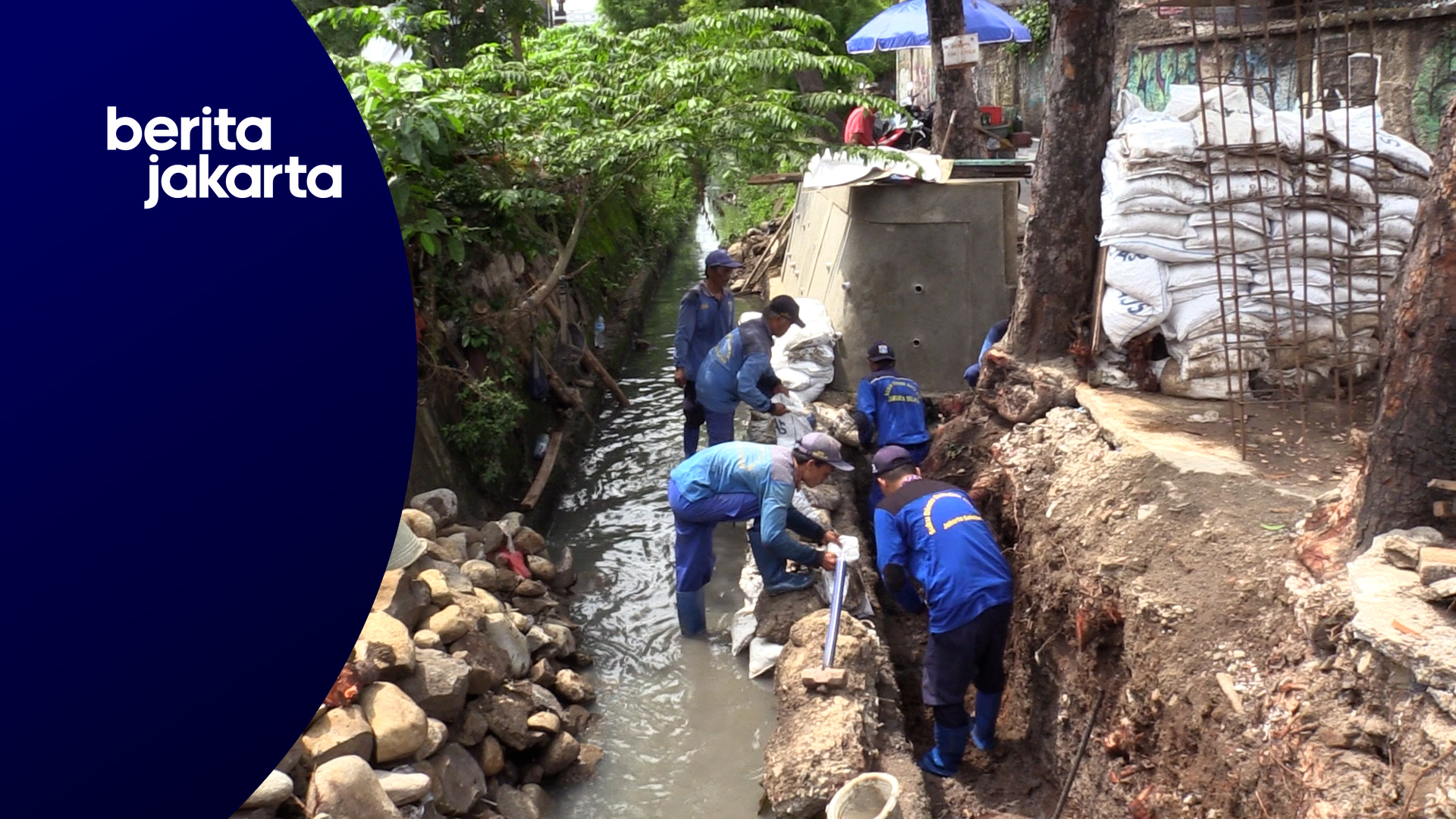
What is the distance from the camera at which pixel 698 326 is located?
8.21 meters

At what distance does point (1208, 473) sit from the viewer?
5.23 meters

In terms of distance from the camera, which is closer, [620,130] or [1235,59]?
[620,130]

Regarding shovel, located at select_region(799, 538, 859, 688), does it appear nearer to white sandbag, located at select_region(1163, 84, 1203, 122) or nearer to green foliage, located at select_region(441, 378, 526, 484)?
green foliage, located at select_region(441, 378, 526, 484)

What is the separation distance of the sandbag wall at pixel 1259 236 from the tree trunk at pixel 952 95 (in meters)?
4.35

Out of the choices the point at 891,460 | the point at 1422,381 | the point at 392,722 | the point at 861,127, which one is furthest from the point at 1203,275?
the point at 861,127

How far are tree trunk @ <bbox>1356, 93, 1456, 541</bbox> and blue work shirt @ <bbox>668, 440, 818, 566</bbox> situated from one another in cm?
274

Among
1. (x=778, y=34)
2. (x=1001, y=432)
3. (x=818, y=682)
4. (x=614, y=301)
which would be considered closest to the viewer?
(x=818, y=682)

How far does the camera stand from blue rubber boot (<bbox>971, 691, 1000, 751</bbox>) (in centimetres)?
530

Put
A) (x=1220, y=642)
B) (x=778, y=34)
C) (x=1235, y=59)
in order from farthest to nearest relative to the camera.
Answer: (x=1235, y=59) → (x=778, y=34) → (x=1220, y=642)

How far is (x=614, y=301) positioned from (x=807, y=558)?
826 cm

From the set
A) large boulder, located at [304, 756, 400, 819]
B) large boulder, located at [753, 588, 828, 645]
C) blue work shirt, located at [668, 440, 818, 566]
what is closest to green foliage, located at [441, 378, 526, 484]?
blue work shirt, located at [668, 440, 818, 566]

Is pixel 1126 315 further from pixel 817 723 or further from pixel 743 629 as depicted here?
pixel 817 723

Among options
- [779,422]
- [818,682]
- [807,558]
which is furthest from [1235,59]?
[818,682]

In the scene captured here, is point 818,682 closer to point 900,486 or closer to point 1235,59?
point 900,486
